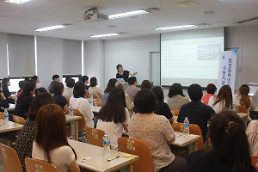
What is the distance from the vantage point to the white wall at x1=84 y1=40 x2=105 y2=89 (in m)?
10.3

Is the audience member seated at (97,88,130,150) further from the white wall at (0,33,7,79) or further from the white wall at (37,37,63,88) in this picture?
the white wall at (37,37,63,88)

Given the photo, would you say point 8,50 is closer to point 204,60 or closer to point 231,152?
point 204,60

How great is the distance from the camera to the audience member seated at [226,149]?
1215mm

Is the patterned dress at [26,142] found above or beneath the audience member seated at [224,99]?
beneath

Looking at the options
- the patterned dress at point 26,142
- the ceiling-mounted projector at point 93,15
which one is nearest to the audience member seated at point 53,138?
the patterned dress at point 26,142

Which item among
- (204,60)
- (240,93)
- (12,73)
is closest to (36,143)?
(240,93)

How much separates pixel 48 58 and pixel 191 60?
5.72 meters

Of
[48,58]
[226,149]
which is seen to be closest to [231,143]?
[226,149]

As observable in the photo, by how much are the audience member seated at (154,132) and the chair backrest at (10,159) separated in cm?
113

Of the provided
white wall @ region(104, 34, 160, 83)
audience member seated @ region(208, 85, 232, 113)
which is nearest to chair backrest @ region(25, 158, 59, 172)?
audience member seated @ region(208, 85, 232, 113)

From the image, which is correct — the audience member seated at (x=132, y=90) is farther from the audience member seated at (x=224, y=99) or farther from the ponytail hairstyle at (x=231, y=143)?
the ponytail hairstyle at (x=231, y=143)

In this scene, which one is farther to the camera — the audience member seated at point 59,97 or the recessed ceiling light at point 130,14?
the recessed ceiling light at point 130,14

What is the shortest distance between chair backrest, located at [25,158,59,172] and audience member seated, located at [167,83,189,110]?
3.03 meters

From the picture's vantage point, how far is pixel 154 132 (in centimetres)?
224
